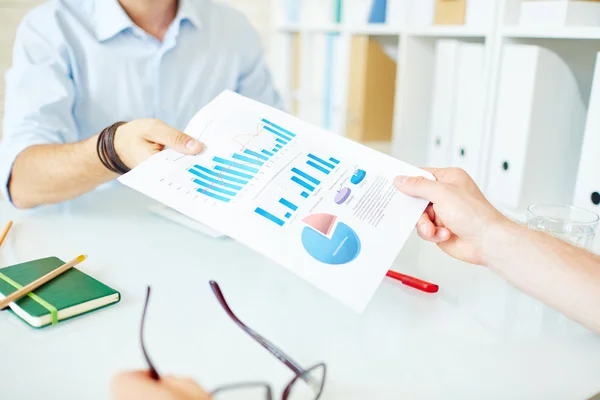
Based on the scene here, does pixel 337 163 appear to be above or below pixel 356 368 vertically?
above

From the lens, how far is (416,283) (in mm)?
724

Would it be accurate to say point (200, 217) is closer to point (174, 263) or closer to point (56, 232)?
point (174, 263)

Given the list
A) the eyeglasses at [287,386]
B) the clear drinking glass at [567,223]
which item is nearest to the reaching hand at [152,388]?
the eyeglasses at [287,386]

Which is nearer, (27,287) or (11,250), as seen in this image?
(27,287)

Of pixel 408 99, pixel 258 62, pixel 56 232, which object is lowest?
pixel 56 232

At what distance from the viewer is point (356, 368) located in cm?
55

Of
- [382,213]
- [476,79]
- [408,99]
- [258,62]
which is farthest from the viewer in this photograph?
[408,99]

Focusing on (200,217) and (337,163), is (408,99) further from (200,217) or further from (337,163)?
(200,217)

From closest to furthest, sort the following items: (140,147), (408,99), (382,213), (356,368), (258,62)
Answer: (356,368), (382,213), (140,147), (258,62), (408,99)

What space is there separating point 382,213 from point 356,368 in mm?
203

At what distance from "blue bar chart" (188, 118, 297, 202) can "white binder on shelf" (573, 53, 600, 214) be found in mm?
643

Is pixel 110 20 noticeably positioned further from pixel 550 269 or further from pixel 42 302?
pixel 550 269

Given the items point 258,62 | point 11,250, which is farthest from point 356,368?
point 258,62

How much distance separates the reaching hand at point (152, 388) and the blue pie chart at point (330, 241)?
0.19 meters
